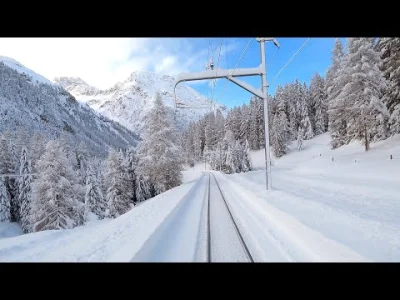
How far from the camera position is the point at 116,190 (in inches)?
1793

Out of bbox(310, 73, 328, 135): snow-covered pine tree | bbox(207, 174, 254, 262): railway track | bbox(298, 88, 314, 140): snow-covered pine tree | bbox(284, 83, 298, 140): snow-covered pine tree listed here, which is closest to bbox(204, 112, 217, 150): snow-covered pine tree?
bbox(284, 83, 298, 140): snow-covered pine tree

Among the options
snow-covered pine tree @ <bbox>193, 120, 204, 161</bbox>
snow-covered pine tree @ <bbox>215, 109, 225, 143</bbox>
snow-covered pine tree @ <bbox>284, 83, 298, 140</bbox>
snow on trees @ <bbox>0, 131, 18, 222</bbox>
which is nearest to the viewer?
snow on trees @ <bbox>0, 131, 18, 222</bbox>

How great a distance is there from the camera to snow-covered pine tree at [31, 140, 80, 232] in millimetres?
31047

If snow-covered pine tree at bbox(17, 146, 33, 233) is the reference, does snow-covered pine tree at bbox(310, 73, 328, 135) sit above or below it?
above

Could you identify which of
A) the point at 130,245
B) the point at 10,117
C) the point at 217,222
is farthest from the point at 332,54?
the point at 10,117

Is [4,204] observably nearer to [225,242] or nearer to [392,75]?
[225,242]

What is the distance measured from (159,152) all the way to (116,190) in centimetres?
1482

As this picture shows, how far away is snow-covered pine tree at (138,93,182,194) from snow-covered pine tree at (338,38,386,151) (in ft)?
79.2

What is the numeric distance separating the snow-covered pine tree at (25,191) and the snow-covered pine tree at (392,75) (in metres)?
52.1

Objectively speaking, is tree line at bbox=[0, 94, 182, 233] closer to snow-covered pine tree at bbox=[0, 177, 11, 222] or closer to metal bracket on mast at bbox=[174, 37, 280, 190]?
snow-covered pine tree at bbox=[0, 177, 11, 222]

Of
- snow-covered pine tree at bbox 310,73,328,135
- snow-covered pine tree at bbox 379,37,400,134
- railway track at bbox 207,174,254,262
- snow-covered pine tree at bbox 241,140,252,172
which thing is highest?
snow-covered pine tree at bbox 310,73,328,135

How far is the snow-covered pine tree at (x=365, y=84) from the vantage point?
31.3 metres
